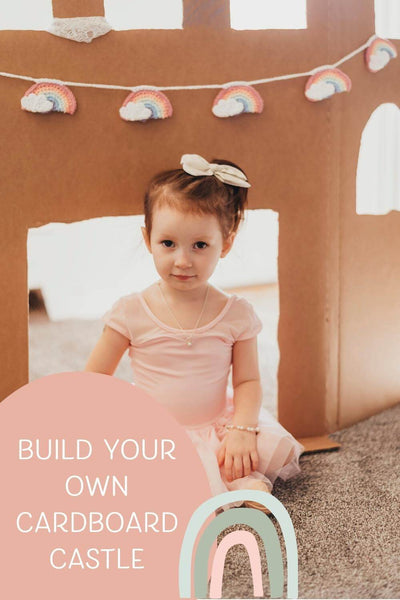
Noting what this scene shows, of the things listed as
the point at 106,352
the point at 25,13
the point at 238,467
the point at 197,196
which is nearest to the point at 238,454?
the point at 238,467

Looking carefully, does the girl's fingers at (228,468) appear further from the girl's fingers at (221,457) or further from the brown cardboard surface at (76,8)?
the brown cardboard surface at (76,8)

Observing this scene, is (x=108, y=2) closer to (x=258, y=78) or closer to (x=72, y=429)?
(x=258, y=78)

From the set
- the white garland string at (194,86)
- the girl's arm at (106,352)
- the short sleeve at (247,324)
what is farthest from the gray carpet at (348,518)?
the white garland string at (194,86)

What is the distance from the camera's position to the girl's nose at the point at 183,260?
1.15 meters

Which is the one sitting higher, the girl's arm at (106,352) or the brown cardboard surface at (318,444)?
the girl's arm at (106,352)

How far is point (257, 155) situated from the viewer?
132 cm

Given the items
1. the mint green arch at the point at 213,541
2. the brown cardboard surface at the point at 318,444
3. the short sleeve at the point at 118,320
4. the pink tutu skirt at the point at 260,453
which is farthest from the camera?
the brown cardboard surface at the point at 318,444

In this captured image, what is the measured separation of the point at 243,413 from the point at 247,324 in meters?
0.18

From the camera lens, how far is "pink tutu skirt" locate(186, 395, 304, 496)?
1.14 metres

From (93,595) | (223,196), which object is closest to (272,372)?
(223,196)

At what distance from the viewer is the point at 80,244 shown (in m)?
2.29

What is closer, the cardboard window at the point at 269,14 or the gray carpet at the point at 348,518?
the gray carpet at the point at 348,518

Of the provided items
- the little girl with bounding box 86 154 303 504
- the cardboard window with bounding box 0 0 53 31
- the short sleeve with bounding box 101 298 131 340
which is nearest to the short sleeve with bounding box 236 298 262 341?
the little girl with bounding box 86 154 303 504

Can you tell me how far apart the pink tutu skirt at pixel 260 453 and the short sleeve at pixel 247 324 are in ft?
0.58
